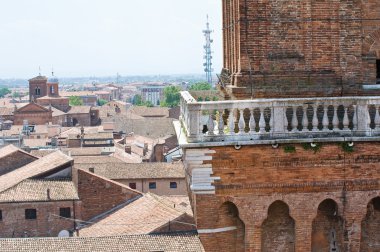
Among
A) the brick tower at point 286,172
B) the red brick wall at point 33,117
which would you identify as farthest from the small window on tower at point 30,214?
the red brick wall at point 33,117

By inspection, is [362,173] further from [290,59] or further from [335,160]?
[290,59]

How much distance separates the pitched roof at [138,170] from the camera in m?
69.4

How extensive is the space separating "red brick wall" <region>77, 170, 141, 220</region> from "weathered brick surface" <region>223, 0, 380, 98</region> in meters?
37.6

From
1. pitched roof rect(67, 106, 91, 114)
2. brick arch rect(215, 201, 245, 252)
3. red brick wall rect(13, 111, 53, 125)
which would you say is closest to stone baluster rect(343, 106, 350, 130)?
brick arch rect(215, 201, 245, 252)

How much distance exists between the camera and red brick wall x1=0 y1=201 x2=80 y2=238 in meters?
55.7

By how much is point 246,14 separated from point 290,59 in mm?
1425

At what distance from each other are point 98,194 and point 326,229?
132 ft

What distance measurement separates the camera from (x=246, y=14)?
54.8 ft

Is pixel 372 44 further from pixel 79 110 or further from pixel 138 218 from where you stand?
pixel 79 110

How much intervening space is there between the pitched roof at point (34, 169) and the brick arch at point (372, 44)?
43485 millimetres

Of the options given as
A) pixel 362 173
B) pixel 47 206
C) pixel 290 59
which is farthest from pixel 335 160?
pixel 47 206

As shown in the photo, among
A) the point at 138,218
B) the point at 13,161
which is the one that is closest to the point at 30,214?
the point at 138,218

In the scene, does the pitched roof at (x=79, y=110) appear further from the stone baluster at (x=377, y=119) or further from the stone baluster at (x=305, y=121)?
the stone baluster at (x=377, y=119)

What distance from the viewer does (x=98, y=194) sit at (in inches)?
2151
